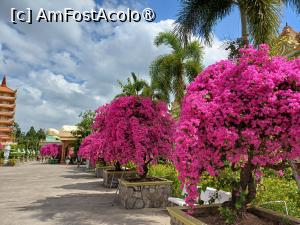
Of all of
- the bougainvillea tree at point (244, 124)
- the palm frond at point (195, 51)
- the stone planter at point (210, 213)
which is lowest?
the stone planter at point (210, 213)

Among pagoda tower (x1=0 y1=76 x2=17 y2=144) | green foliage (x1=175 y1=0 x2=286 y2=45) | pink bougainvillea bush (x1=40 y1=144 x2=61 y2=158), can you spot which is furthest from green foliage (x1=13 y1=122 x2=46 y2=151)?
green foliage (x1=175 y1=0 x2=286 y2=45)

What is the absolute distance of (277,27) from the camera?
36.6 feet

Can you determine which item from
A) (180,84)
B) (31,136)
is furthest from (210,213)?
(31,136)

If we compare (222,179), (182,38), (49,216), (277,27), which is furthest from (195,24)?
(49,216)

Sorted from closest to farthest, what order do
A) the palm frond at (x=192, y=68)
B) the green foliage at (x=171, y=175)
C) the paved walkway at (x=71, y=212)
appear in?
the paved walkway at (x=71, y=212) < the green foliage at (x=171, y=175) < the palm frond at (x=192, y=68)

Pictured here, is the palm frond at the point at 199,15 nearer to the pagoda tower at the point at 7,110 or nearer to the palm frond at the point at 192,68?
the palm frond at the point at 192,68

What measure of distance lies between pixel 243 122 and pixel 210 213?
2218mm

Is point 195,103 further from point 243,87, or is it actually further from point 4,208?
point 4,208

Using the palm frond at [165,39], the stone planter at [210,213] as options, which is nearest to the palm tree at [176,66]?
the palm frond at [165,39]

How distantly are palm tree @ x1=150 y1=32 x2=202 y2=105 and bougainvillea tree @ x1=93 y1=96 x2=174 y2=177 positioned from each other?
23.1 ft

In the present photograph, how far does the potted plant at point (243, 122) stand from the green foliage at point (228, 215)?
0.03m

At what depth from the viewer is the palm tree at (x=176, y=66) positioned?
60.9 ft

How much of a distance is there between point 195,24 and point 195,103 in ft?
24.6

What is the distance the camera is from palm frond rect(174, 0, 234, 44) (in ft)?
39.7
